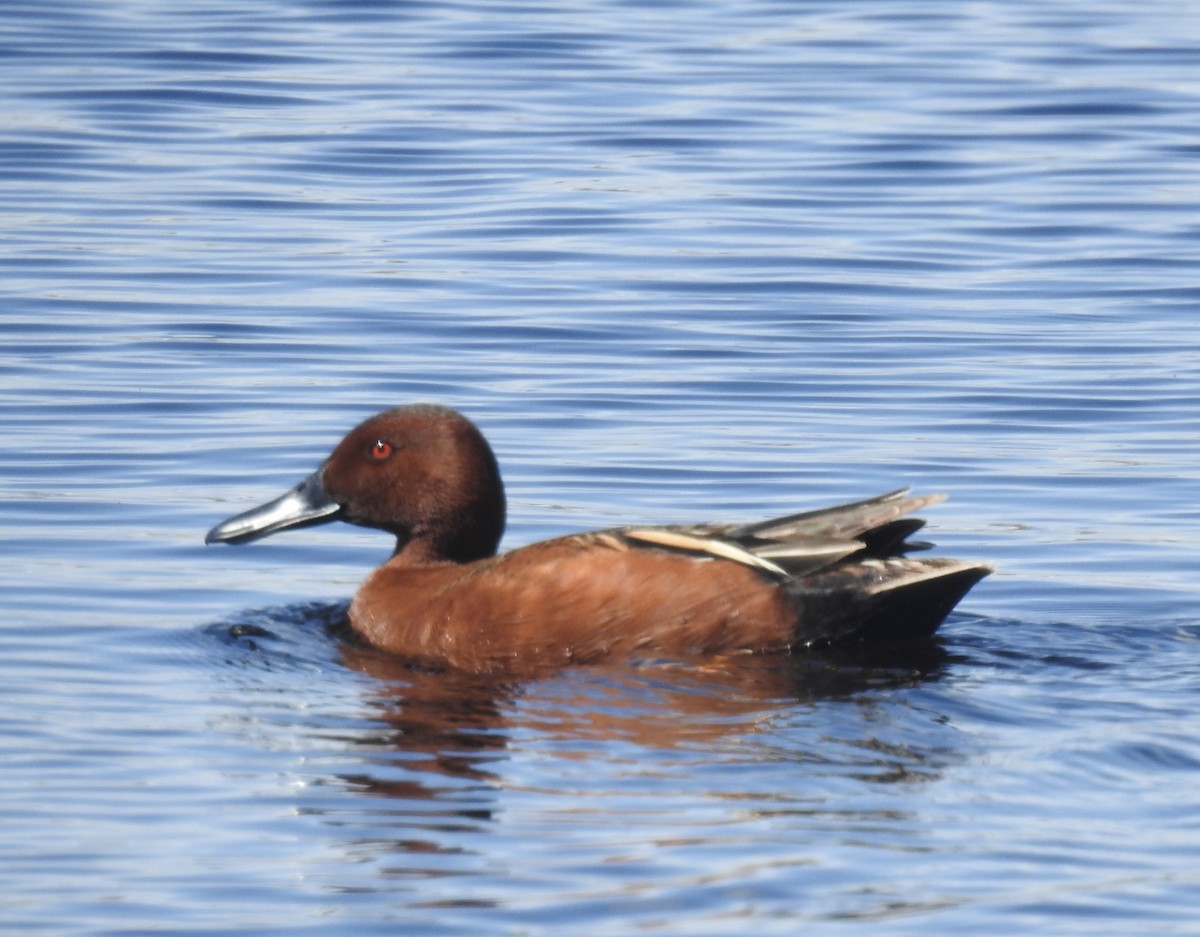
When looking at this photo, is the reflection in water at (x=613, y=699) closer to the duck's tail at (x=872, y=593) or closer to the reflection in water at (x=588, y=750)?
the reflection in water at (x=588, y=750)

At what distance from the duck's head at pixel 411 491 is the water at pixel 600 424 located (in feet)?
1.02

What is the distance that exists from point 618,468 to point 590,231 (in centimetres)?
495

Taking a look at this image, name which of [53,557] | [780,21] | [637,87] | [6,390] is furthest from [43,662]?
[780,21]

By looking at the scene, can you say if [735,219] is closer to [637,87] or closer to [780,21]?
[637,87]

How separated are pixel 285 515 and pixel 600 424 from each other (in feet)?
8.18

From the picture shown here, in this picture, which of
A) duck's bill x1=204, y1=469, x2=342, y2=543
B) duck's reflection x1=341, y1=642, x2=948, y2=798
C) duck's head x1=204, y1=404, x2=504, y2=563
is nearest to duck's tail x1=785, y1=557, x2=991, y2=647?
duck's reflection x1=341, y1=642, x2=948, y2=798

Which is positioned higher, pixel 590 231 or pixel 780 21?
pixel 780 21

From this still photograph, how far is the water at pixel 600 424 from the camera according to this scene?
5.71 metres

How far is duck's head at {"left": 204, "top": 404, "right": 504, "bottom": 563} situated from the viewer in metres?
8.34

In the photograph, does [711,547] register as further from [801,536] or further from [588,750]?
[588,750]

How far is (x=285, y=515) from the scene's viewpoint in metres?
8.59

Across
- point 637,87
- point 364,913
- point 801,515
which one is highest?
point 637,87

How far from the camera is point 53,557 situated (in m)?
8.88

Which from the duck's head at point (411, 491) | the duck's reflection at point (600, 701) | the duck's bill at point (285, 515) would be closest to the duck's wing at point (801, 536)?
the duck's reflection at point (600, 701)
